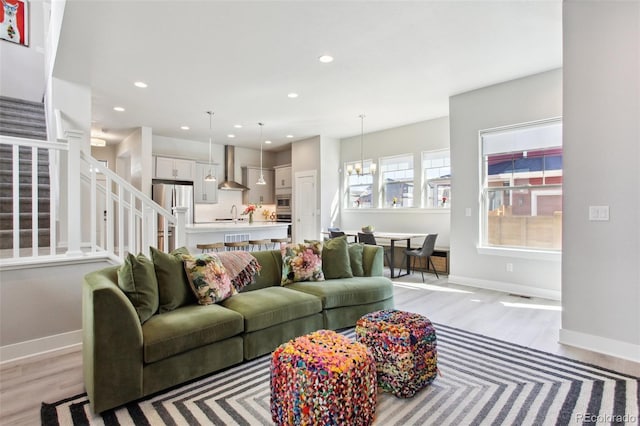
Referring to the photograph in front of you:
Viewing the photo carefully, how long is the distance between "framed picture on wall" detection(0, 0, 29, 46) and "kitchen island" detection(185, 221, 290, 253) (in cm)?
446

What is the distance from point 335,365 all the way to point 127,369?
1251 mm

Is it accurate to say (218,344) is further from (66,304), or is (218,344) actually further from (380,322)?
(66,304)

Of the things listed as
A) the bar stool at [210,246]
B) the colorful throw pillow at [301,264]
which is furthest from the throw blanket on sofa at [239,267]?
the bar stool at [210,246]

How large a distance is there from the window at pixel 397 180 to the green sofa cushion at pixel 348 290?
380cm

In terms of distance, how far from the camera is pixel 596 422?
1831 millimetres

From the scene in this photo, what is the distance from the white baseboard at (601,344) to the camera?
258 cm

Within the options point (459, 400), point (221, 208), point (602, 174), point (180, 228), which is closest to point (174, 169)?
point (221, 208)

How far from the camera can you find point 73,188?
3049 millimetres

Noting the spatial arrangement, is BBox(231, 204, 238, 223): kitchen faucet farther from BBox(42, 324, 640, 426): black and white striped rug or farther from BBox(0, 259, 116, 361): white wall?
BBox(42, 324, 640, 426): black and white striped rug

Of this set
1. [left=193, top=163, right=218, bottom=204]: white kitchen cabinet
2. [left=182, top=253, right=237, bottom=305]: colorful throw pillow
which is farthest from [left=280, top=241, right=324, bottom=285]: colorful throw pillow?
[left=193, top=163, right=218, bottom=204]: white kitchen cabinet

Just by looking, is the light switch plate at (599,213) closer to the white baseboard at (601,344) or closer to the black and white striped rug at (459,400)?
the white baseboard at (601,344)

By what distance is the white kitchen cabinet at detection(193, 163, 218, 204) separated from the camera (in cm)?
841

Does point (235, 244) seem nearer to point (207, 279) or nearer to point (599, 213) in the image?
point (207, 279)

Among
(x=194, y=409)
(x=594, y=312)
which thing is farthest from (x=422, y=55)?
(x=194, y=409)
